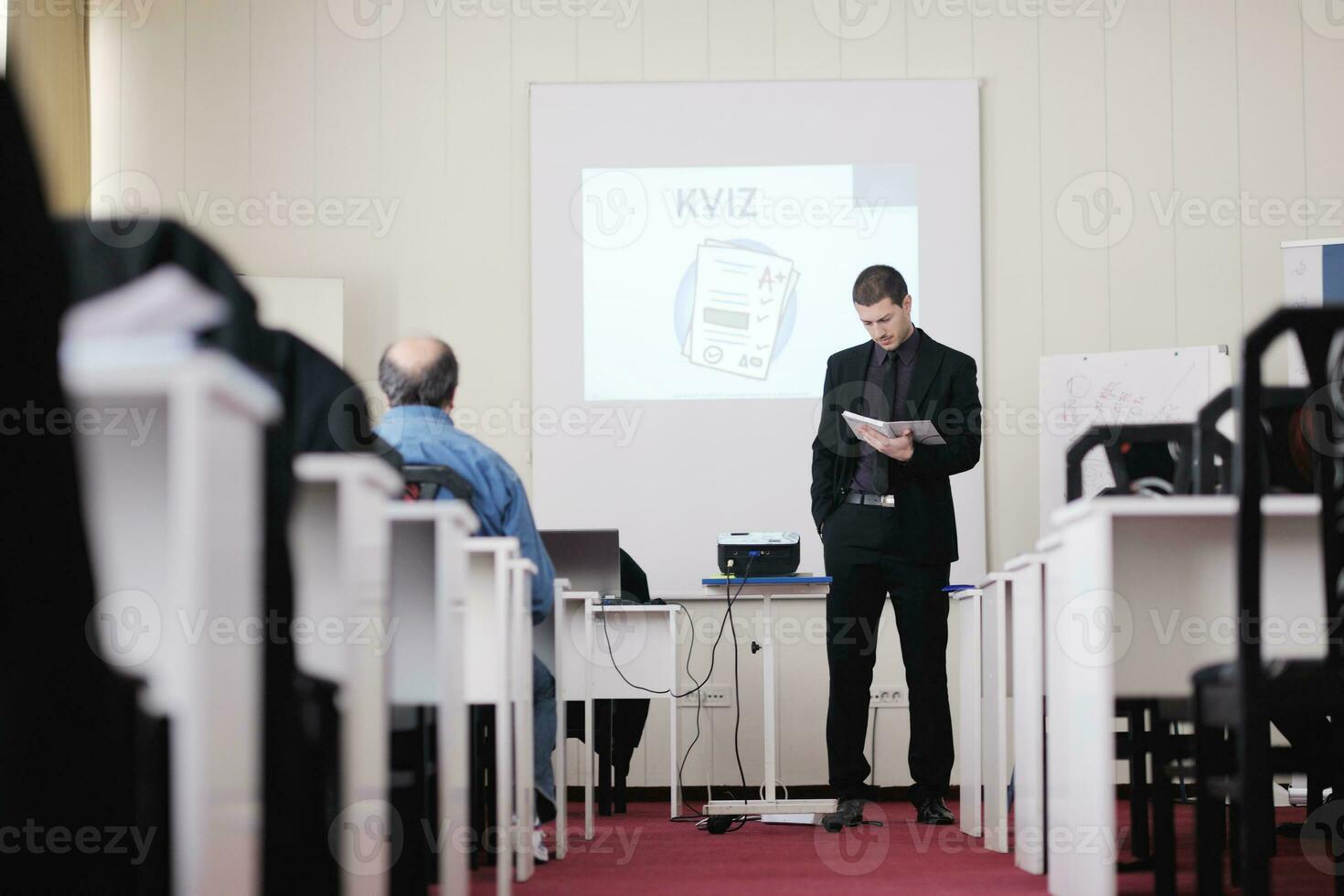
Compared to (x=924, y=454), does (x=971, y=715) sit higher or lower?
lower

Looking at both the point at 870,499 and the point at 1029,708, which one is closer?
the point at 1029,708

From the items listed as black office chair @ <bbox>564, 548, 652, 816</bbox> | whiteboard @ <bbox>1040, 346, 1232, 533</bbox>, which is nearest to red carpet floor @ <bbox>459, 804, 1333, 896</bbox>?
black office chair @ <bbox>564, 548, 652, 816</bbox>

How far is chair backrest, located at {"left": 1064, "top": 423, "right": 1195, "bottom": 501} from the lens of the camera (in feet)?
9.71

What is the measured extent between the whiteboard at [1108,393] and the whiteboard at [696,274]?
290 mm

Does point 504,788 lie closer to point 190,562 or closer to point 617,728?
point 190,562

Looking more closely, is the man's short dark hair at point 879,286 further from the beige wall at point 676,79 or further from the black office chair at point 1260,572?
the black office chair at point 1260,572

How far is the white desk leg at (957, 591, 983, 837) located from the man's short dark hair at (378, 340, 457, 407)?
1.69 metres

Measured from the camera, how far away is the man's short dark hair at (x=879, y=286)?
4469mm

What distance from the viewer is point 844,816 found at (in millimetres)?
4379

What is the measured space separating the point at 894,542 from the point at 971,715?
0.59 meters

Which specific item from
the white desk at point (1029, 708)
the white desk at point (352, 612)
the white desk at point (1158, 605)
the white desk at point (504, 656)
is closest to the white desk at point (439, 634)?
the white desk at point (352, 612)

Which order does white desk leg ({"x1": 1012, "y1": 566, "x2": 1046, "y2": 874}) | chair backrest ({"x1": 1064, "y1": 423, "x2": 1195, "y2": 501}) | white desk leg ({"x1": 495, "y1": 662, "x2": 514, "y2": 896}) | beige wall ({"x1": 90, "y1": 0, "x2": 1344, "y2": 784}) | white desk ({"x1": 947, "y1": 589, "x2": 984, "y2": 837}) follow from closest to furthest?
white desk leg ({"x1": 495, "y1": 662, "x2": 514, "y2": 896})
chair backrest ({"x1": 1064, "y1": 423, "x2": 1195, "y2": 501})
white desk leg ({"x1": 1012, "y1": 566, "x2": 1046, "y2": 874})
white desk ({"x1": 947, "y1": 589, "x2": 984, "y2": 837})
beige wall ({"x1": 90, "y1": 0, "x2": 1344, "y2": 784})

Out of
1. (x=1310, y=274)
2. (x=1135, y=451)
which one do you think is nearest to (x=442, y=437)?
(x=1135, y=451)

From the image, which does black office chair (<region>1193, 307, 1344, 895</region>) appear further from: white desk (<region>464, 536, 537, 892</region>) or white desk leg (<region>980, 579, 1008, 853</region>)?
white desk leg (<region>980, 579, 1008, 853</region>)
